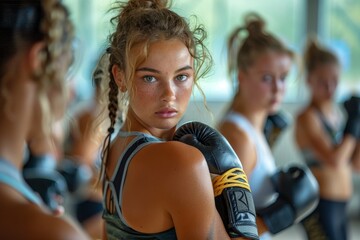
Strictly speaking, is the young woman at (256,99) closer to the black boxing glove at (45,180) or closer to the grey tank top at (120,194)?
the black boxing glove at (45,180)

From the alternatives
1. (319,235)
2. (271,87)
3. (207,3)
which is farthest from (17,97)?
(207,3)

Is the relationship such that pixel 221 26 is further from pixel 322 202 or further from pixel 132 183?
pixel 132 183

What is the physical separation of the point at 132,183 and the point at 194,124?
18cm

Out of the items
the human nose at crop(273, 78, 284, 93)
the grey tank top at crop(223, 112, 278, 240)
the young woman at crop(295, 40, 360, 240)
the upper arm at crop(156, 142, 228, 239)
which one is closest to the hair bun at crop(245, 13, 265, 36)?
the human nose at crop(273, 78, 284, 93)

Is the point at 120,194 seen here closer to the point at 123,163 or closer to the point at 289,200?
the point at 123,163

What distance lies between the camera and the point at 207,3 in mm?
6250

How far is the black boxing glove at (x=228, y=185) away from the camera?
1.38m

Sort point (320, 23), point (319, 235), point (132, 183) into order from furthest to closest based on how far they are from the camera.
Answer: point (320, 23), point (319, 235), point (132, 183)

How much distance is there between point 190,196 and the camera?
4.39 feet

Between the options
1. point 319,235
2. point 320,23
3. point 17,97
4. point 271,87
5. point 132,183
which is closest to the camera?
point 17,97

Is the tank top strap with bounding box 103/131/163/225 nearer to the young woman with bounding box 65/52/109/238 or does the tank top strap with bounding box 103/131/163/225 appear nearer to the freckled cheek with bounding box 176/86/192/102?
the freckled cheek with bounding box 176/86/192/102

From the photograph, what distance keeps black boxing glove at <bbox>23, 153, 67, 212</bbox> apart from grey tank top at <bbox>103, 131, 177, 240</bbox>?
32 centimetres

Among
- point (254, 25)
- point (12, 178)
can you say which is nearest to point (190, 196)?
point (12, 178)

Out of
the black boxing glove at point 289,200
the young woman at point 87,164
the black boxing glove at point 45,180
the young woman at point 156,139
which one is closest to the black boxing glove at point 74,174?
the young woman at point 87,164
